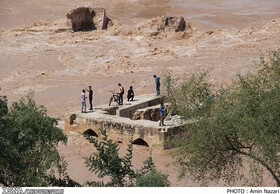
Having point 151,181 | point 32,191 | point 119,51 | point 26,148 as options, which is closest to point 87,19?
point 119,51

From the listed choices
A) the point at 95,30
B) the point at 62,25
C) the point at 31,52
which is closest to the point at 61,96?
the point at 31,52

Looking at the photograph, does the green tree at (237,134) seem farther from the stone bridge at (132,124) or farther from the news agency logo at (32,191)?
the news agency logo at (32,191)

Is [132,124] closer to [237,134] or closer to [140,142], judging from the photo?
[140,142]

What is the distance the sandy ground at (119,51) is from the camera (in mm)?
34312

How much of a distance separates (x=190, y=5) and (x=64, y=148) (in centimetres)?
3938

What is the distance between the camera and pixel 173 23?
45.2 meters

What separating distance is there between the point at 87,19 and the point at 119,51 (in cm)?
836

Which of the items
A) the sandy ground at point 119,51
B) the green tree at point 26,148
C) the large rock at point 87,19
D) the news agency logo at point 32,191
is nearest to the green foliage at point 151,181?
the green tree at point 26,148

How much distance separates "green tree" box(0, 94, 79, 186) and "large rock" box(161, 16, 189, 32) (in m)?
29.7

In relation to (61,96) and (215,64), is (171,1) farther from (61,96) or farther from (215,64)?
(61,96)

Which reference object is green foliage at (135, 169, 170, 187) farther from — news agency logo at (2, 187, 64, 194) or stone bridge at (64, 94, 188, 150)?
stone bridge at (64, 94, 188, 150)

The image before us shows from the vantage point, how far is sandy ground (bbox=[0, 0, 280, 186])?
1351 inches

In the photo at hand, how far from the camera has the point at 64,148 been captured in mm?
23047

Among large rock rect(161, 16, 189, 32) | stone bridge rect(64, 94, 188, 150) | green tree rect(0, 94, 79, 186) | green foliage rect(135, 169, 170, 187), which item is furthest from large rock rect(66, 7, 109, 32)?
green foliage rect(135, 169, 170, 187)
